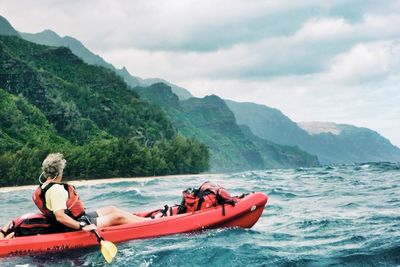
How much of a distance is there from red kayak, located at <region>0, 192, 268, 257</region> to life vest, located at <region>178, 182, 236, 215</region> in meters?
0.14

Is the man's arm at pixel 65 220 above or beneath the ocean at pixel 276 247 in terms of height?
above

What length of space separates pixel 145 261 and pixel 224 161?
178180 millimetres

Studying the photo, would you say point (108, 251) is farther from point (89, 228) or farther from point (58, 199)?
point (58, 199)

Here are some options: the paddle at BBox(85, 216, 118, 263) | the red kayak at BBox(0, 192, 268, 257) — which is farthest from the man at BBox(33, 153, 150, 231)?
the paddle at BBox(85, 216, 118, 263)

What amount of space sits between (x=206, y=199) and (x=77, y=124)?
2580 inches

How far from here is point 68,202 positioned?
7.78 metres

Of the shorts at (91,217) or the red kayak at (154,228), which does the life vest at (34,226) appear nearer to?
the red kayak at (154,228)

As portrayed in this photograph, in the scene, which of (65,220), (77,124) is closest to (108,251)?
(65,220)

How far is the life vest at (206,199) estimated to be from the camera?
9.78 metres

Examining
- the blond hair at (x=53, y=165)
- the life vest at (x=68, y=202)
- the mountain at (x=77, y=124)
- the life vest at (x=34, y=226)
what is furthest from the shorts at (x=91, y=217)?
the mountain at (x=77, y=124)

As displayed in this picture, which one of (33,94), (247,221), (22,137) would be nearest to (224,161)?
(33,94)

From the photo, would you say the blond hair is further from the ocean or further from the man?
the ocean

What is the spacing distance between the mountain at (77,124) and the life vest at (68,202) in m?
36.6

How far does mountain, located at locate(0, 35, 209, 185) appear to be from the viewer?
5031 centimetres
